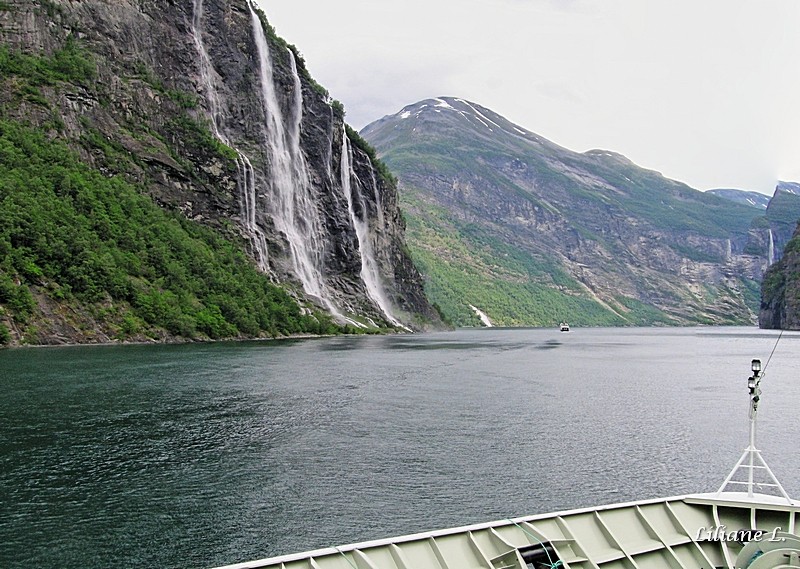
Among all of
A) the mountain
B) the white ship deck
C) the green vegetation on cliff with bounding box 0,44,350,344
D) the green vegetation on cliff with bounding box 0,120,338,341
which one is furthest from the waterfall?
the white ship deck

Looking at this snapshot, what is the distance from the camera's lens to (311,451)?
27359mm

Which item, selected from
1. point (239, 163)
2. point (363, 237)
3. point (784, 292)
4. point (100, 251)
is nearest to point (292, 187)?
point (239, 163)

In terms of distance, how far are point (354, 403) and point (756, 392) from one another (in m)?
26.7

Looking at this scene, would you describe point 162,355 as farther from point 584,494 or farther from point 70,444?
point 584,494

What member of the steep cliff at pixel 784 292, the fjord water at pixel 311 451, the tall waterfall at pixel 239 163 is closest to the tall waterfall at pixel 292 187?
the tall waterfall at pixel 239 163

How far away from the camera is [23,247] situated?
66375mm

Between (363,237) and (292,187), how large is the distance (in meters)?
23.5

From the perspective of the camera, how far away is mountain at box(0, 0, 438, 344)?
70.3 meters

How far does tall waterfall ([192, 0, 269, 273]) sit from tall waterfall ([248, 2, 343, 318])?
4.46 m

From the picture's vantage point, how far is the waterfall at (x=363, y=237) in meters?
130

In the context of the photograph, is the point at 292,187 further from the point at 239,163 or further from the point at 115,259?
the point at 115,259

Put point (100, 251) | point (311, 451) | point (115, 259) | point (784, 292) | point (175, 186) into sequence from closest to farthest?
point (311, 451) → point (100, 251) → point (115, 259) → point (175, 186) → point (784, 292)

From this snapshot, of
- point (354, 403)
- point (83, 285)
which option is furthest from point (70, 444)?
point (83, 285)

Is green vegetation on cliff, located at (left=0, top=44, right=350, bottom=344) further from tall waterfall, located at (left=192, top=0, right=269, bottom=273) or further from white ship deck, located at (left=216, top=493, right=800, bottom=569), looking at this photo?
white ship deck, located at (left=216, top=493, right=800, bottom=569)
